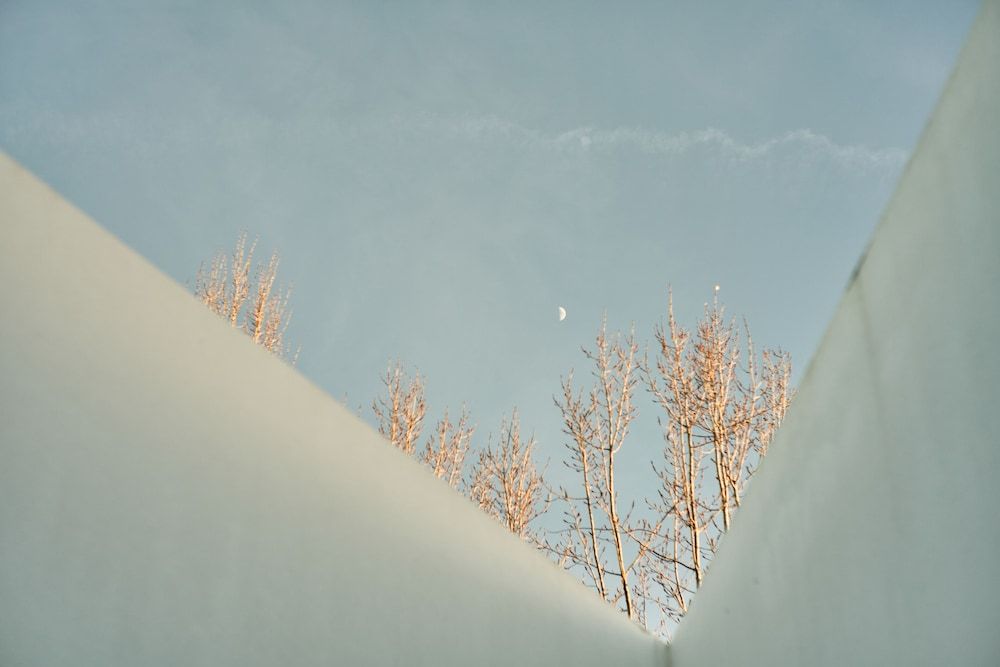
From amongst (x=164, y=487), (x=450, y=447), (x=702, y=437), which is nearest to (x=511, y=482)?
(x=450, y=447)

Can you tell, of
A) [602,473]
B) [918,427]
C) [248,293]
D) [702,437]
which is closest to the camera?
[918,427]

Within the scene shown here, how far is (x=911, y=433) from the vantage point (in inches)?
43.5

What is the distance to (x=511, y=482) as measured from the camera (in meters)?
10.9

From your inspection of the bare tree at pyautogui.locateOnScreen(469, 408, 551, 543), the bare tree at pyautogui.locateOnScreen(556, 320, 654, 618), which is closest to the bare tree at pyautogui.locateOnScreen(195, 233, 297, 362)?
the bare tree at pyautogui.locateOnScreen(469, 408, 551, 543)

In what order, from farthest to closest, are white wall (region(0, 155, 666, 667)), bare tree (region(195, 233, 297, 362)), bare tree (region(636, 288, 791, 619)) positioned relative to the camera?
1. bare tree (region(195, 233, 297, 362))
2. bare tree (region(636, 288, 791, 619))
3. white wall (region(0, 155, 666, 667))

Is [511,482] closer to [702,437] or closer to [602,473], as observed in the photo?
[602,473]

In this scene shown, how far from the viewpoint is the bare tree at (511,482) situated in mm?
10594

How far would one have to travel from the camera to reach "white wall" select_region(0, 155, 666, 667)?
1.16m

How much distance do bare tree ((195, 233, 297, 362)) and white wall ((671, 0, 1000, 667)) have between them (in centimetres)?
1000

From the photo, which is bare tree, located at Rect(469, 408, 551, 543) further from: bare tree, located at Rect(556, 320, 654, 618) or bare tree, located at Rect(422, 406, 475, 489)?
bare tree, located at Rect(556, 320, 654, 618)

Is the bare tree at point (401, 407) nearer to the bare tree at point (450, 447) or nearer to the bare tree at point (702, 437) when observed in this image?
the bare tree at point (450, 447)

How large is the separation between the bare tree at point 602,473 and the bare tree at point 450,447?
221cm

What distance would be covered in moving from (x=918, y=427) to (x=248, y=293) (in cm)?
1074

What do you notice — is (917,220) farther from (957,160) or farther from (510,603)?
(510,603)
